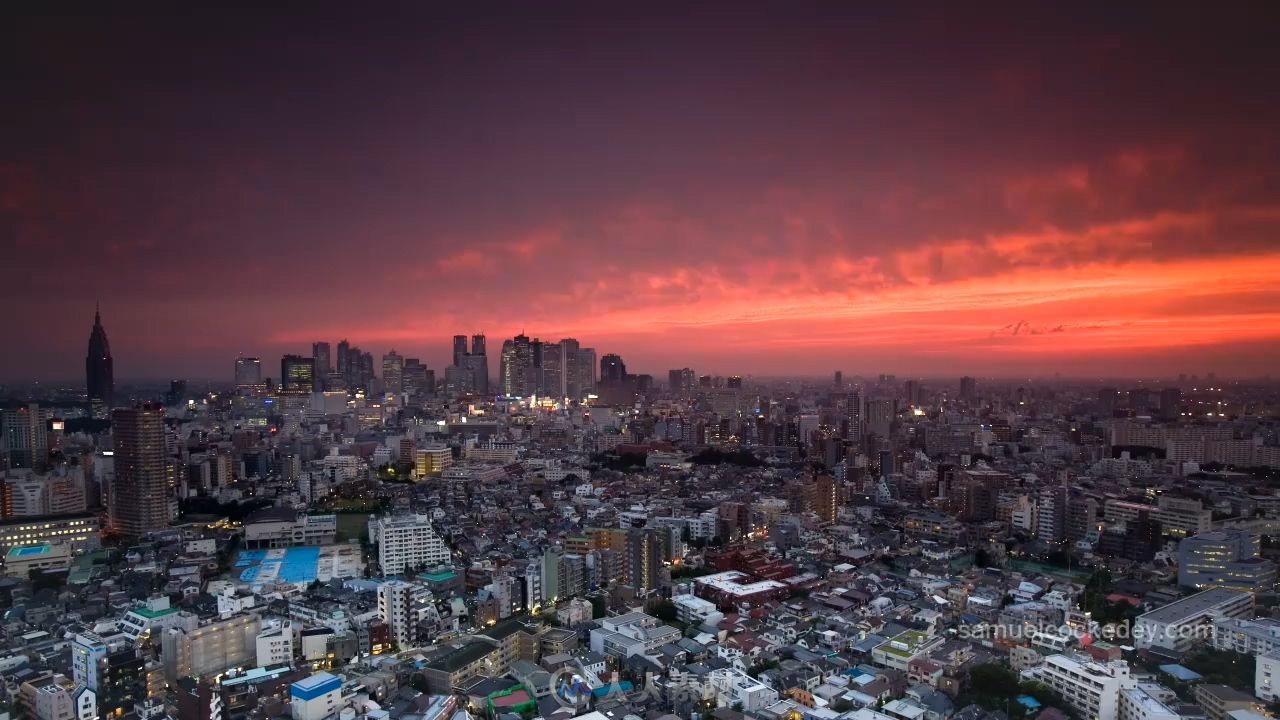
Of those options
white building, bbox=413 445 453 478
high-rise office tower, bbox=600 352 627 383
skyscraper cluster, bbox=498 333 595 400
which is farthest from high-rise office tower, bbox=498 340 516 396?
white building, bbox=413 445 453 478

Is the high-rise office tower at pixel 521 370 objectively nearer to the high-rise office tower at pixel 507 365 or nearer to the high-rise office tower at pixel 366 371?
the high-rise office tower at pixel 507 365

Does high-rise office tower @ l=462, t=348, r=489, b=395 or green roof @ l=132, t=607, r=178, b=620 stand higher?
high-rise office tower @ l=462, t=348, r=489, b=395

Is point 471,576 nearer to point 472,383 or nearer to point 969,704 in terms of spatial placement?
point 969,704

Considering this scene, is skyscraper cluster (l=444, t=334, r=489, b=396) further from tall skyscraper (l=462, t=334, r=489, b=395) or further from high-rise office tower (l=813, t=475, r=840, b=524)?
high-rise office tower (l=813, t=475, r=840, b=524)

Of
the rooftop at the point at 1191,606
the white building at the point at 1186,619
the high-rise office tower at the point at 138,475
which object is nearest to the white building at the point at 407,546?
the high-rise office tower at the point at 138,475

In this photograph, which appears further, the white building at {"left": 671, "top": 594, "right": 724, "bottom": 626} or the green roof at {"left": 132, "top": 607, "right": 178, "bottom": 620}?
the white building at {"left": 671, "top": 594, "right": 724, "bottom": 626}

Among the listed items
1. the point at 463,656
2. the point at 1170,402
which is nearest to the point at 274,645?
the point at 463,656
